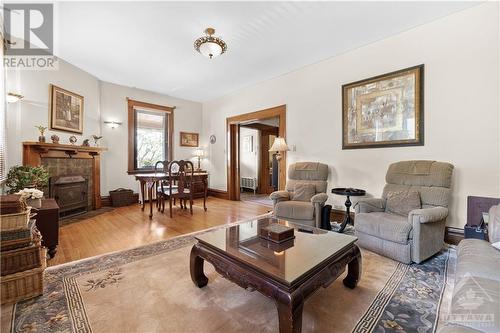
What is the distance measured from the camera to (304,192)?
3346mm

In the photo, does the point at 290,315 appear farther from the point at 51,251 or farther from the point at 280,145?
the point at 280,145

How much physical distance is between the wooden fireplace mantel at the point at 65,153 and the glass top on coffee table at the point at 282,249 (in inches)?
130

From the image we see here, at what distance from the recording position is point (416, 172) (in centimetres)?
261

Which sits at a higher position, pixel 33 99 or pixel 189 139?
pixel 33 99

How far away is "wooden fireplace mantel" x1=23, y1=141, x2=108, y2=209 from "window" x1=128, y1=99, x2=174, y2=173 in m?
0.76

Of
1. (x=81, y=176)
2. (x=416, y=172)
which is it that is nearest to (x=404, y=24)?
(x=416, y=172)

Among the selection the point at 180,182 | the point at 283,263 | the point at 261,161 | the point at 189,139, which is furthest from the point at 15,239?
the point at 261,161

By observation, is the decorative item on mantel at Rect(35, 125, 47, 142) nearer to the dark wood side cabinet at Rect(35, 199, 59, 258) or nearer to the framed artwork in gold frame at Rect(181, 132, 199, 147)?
the dark wood side cabinet at Rect(35, 199, 59, 258)

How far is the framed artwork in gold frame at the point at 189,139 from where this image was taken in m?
6.08

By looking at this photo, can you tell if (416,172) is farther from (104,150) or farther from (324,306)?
(104,150)

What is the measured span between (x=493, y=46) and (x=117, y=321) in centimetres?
427

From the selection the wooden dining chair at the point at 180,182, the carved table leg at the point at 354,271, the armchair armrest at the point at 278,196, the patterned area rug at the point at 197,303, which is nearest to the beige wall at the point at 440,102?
the armchair armrest at the point at 278,196

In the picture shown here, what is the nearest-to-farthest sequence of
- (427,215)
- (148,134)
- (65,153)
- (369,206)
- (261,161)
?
(427,215), (369,206), (65,153), (148,134), (261,161)

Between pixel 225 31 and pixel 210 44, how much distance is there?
35cm
